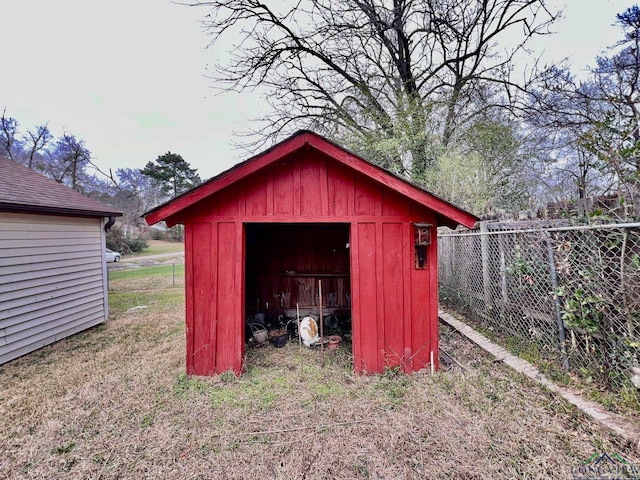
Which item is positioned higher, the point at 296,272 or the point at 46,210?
the point at 46,210

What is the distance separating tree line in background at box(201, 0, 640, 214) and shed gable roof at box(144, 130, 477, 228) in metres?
5.19

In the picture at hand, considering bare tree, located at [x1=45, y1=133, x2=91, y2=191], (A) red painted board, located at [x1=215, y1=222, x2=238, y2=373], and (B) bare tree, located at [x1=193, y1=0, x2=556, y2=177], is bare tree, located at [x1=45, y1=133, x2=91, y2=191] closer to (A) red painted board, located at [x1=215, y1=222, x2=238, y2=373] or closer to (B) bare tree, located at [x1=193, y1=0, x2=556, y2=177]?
(B) bare tree, located at [x1=193, y1=0, x2=556, y2=177]

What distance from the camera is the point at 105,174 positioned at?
19.1 m

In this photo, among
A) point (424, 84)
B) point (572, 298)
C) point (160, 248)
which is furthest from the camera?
point (160, 248)

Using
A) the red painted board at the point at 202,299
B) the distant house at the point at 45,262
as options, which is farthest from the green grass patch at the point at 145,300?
the red painted board at the point at 202,299

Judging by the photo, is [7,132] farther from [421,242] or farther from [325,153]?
[421,242]

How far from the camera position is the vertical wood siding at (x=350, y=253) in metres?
3.48

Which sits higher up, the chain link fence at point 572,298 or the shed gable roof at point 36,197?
the shed gable roof at point 36,197

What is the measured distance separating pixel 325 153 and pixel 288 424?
305 centimetres

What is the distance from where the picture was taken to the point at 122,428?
2.66m


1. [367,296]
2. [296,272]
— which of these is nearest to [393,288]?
[367,296]

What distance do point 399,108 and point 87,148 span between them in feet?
70.3

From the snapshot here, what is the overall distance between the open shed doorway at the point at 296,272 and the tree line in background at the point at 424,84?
4135mm

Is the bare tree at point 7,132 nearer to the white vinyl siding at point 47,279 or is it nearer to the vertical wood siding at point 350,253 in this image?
the white vinyl siding at point 47,279
